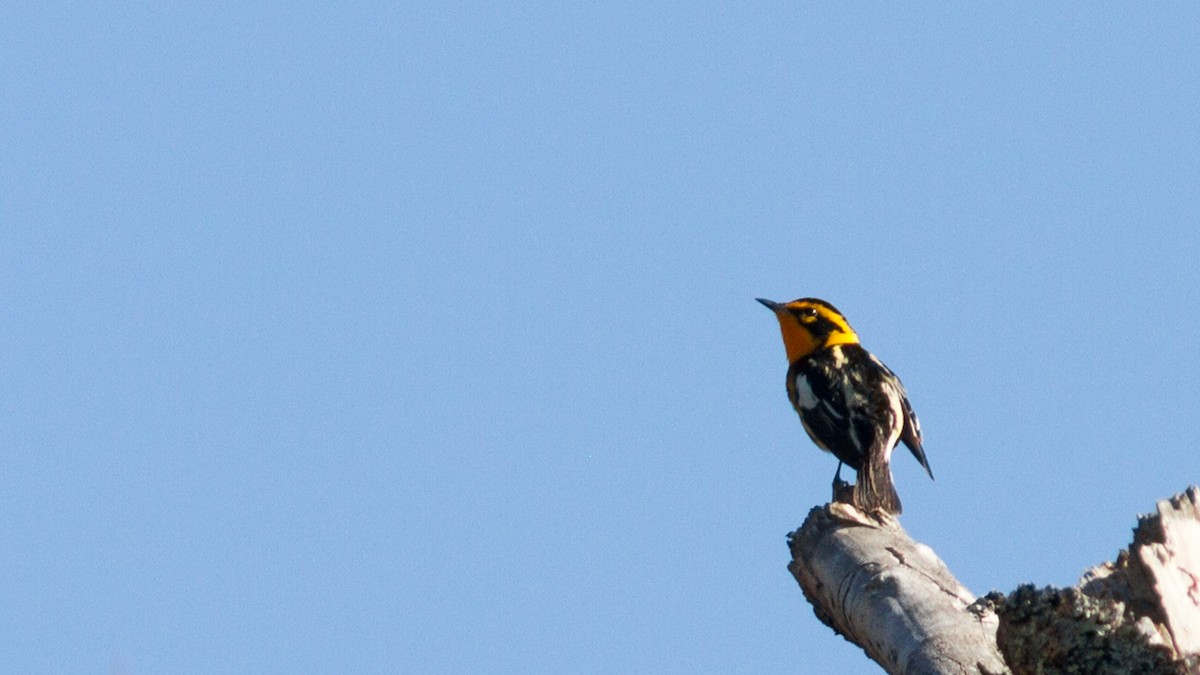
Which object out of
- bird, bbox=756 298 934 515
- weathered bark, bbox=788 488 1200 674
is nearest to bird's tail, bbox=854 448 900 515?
bird, bbox=756 298 934 515

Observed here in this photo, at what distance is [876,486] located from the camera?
866 cm

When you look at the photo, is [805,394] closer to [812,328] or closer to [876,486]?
[812,328]

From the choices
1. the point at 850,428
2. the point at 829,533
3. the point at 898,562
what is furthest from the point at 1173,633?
the point at 850,428

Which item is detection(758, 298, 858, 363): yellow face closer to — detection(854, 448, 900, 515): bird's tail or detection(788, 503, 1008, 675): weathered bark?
detection(854, 448, 900, 515): bird's tail

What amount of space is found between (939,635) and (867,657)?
1.03 meters

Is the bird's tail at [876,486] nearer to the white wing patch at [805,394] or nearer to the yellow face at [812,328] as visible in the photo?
the white wing patch at [805,394]

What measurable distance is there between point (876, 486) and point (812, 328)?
2.90 meters

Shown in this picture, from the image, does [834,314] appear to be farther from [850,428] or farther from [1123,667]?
[1123,667]

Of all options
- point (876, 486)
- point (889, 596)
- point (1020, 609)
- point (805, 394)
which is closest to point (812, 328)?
point (805, 394)

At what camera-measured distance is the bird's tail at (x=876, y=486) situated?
8.04 m

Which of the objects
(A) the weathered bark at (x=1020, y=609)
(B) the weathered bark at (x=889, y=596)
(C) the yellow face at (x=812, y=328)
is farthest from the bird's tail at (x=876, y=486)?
(C) the yellow face at (x=812, y=328)

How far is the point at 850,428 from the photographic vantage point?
33.1 feet

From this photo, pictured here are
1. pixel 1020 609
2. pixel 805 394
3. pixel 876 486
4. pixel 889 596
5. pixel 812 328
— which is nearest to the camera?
pixel 1020 609

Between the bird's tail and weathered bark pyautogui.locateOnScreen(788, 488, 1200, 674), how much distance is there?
1.06 meters
